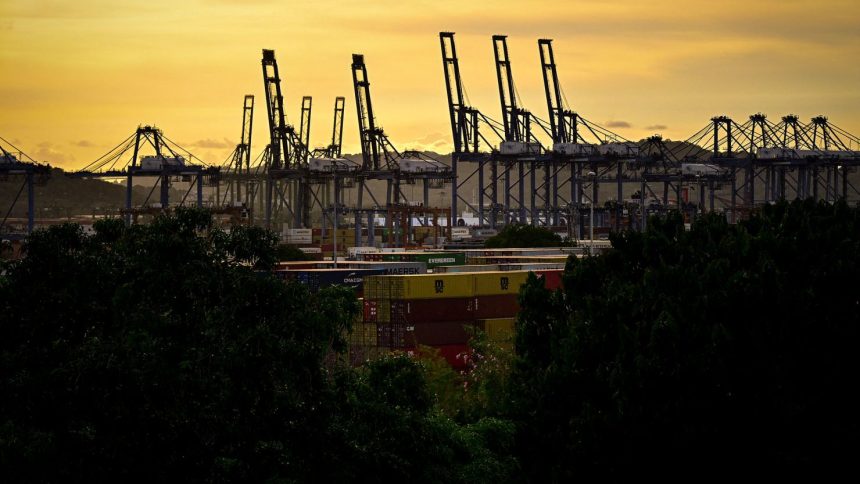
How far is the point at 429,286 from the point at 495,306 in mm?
3457

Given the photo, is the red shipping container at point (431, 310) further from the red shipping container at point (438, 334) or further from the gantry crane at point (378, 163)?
the gantry crane at point (378, 163)

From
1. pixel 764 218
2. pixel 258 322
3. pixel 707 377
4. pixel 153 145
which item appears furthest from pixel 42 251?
pixel 153 145

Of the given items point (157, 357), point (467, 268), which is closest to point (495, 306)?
point (467, 268)

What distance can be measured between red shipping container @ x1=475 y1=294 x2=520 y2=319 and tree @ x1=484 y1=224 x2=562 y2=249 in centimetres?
5759

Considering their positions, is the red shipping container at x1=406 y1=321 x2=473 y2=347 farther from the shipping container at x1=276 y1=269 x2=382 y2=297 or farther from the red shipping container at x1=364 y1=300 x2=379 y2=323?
the shipping container at x1=276 y1=269 x2=382 y2=297

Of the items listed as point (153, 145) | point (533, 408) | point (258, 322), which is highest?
point (153, 145)

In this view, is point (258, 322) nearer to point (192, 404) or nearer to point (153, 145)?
point (192, 404)

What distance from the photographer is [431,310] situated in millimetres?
55531

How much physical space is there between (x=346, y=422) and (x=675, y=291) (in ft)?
25.5

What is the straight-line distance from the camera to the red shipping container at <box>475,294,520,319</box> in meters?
57.3

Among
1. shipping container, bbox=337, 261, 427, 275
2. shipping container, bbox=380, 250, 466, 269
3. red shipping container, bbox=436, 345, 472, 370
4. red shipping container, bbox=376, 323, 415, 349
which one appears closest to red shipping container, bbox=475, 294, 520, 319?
red shipping container, bbox=436, 345, 472, 370

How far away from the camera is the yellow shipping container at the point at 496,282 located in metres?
57.7

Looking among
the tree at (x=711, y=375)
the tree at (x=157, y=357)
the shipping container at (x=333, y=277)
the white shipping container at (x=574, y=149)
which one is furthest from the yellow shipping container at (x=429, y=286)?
the white shipping container at (x=574, y=149)

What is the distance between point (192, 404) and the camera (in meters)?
23.7
